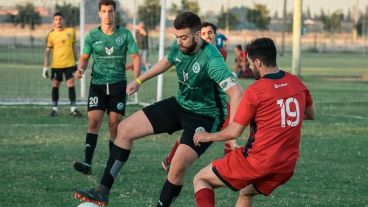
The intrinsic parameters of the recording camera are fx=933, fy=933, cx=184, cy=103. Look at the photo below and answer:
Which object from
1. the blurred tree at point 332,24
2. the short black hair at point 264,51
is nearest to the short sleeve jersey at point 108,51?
the short black hair at point 264,51

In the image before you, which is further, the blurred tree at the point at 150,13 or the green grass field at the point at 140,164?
the blurred tree at the point at 150,13

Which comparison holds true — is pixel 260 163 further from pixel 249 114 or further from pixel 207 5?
pixel 207 5

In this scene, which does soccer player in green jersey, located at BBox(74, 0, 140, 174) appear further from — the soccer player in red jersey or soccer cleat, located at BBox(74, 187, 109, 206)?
the soccer player in red jersey

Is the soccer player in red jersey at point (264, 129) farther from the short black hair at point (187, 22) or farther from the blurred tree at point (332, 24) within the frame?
the blurred tree at point (332, 24)

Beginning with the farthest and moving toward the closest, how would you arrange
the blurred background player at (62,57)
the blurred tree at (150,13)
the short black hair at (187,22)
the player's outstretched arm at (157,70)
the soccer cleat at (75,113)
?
1. the blurred tree at (150,13)
2. the soccer cleat at (75,113)
3. the blurred background player at (62,57)
4. the player's outstretched arm at (157,70)
5. the short black hair at (187,22)

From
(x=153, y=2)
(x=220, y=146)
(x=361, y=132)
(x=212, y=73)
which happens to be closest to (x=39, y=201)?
(x=212, y=73)

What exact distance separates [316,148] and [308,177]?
3163 mm

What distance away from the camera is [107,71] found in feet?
39.4

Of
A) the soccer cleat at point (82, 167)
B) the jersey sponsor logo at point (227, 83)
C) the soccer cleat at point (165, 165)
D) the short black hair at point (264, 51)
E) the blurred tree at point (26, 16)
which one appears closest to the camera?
the short black hair at point (264, 51)

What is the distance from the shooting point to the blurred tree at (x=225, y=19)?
30.8 m

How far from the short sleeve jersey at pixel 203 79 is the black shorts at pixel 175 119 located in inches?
2.2

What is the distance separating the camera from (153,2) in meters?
26.1

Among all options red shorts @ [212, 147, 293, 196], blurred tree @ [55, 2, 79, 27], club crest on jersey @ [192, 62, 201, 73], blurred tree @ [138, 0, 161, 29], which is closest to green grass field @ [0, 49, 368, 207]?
club crest on jersey @ [192, 62, 201, 73]

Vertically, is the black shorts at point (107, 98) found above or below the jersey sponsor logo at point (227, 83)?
below
